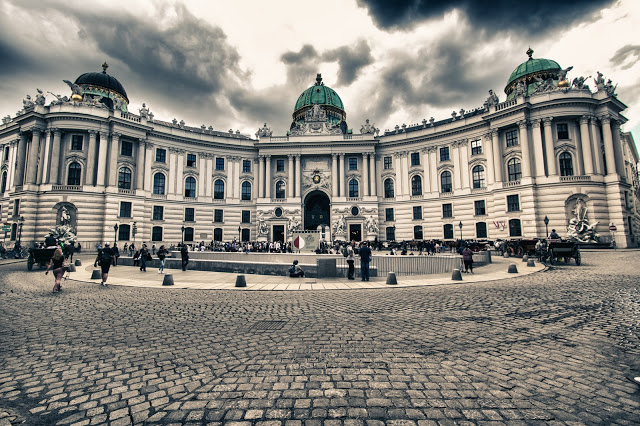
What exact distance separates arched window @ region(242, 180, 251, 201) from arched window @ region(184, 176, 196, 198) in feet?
25.2

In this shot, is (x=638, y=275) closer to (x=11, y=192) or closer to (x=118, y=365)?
(x=118, y=365)

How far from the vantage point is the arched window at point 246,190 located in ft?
160

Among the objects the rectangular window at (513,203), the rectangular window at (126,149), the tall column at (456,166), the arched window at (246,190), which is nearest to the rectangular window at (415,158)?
the tall column at (456,166)

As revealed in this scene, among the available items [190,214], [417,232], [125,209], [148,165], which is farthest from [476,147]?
[125,209]

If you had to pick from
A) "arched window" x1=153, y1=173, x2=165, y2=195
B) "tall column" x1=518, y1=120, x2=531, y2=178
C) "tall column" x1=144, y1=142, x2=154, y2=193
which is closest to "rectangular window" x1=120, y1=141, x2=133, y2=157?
"tall column" x1=144, y1=142, x2=154, y2=193

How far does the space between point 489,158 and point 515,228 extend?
10335 millimetres

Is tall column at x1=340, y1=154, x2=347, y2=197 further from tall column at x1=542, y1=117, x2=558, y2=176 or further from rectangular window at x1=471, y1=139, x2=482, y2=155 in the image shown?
tall column at x1=542, y1=117, x2=558, y2=176

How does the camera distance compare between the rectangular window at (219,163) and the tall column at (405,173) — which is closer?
the tall column at (405,173)

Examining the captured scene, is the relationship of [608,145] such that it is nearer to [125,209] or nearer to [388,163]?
[388,163]

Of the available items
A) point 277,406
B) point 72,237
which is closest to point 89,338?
point 277,406

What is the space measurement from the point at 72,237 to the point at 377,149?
143ft

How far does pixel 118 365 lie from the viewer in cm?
467

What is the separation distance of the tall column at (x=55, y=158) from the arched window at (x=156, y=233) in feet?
41.1

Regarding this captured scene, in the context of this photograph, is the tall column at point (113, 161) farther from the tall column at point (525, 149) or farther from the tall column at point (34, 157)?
the tall column at point (525, 149)
